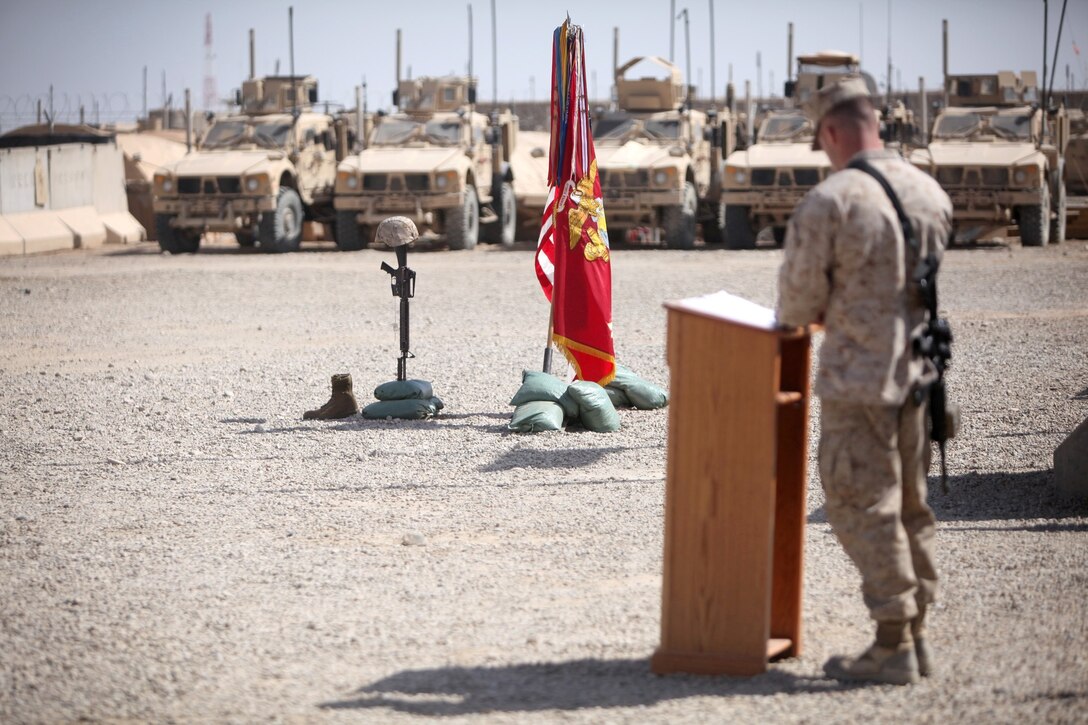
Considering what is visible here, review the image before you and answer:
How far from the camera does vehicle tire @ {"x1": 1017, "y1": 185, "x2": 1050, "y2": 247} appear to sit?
1898cm

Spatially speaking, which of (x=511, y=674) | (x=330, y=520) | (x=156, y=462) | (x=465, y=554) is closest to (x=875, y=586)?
(x=511, y=674)

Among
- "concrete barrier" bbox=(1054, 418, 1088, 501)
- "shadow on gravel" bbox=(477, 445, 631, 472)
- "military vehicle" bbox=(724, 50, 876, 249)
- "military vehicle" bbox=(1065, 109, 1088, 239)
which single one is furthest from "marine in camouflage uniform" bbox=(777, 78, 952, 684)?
"military vehicle" bbox=(1065, 109, 1088, 239)

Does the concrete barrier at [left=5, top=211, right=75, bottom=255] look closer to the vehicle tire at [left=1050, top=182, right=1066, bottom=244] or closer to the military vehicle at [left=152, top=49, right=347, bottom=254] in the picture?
the military vehicle at [left=152, top=49, right=347, bottom=254]

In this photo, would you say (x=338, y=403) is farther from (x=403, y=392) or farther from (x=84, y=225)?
(x=84, y=225)

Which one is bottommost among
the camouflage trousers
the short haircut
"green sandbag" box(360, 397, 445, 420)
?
"green sandbag" box(360, 397, 445, 420)

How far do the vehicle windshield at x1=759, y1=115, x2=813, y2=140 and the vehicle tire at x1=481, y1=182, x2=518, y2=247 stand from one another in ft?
13.8

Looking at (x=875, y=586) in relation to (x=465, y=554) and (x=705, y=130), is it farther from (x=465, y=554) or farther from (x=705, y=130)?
(x=705, y=130)

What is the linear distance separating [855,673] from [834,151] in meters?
1.32

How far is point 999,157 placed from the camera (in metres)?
18.8

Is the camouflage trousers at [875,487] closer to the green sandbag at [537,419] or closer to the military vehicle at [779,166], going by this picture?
the green sandbag at [537,419]

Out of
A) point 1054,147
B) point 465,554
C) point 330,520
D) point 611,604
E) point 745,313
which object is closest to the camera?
point 745,313

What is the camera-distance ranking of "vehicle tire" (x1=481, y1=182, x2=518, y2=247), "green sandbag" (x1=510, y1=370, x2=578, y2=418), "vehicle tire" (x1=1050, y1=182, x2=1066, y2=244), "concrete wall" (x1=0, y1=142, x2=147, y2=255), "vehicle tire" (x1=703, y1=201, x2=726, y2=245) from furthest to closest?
"vehicle tire" (x1=481, y1=182, x2=518, y2=247) → "vehicle tire" (x1=703, y1=201, x2=726, y2=245) → "concrete wall" (x1=0, y1=142, x2=147, y2=255) → "vehicle tire" (x1=1050, y1=182, x2=1066, y2=244) → "green sandbag" (x1=510, y1=370, x2=578, y2=418)

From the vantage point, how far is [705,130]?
2192 cm

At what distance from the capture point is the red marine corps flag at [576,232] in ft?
25.5
